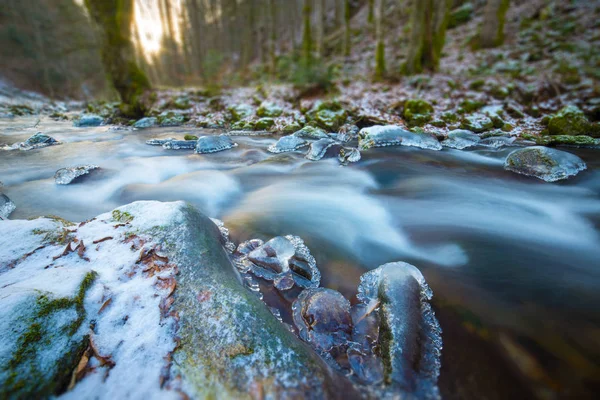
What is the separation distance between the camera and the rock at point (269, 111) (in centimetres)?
848

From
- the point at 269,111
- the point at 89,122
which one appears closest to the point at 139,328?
the point at 269,111

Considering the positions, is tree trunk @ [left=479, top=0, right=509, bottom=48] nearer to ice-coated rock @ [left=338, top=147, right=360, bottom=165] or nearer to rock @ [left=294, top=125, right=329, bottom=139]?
rock @ [left=294, top=125, right=329, bottom=139]

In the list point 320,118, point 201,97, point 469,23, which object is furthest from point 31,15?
point 469,23

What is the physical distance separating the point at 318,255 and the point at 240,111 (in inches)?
294

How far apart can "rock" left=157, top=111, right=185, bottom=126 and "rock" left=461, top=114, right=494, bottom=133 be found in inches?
327

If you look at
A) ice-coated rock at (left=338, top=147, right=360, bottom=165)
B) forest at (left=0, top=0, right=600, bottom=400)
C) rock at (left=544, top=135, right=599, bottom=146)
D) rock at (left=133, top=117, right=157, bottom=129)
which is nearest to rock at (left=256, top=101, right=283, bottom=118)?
forest at (left=0, top=0, right=600, bottom=400)

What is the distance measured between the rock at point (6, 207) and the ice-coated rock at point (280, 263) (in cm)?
300

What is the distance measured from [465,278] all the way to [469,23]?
22.3 metres

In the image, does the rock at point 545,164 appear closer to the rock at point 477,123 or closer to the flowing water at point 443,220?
the flowing water at point 443,220

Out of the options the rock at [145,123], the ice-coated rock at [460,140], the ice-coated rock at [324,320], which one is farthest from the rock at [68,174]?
the ice-coated rock at [460,140]

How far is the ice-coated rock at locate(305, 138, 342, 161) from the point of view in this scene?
528cm

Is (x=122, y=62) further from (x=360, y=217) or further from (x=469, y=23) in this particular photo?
(x=469, y=23)

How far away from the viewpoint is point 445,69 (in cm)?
1127

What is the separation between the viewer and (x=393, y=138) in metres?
5.70
